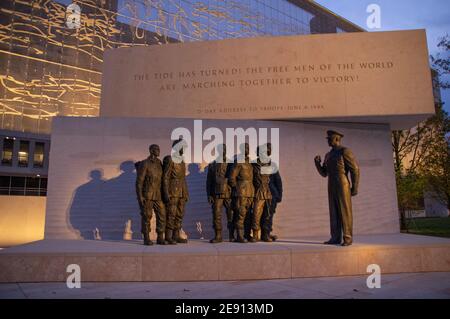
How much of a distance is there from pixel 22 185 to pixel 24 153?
10.2 feet

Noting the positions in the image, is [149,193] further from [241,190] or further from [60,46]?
[60,46]

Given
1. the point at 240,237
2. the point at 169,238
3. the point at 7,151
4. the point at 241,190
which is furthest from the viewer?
the point at 7,151

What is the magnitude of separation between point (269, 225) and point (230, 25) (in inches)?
1542

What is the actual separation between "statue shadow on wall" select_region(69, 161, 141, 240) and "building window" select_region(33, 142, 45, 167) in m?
27.1

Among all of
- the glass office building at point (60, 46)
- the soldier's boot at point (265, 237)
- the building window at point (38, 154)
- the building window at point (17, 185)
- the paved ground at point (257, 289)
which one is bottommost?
the paved ground at point (257, 289)

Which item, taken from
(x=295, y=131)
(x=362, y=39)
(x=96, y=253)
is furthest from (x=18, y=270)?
(x=362, y=39)

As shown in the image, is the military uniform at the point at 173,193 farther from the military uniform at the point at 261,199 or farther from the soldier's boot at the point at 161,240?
the military uniform at the point at 261,199

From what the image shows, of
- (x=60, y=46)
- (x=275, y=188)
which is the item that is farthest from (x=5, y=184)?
(x=275, y=188)

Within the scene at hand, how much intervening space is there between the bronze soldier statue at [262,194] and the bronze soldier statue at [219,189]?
61cm

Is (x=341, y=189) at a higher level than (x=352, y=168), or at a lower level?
lower

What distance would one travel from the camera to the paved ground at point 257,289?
4.57 meters

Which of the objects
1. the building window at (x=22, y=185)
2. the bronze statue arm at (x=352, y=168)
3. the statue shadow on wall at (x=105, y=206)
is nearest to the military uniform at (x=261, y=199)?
the bronze statue arm at (x=352, y=168)

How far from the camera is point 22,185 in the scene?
104ft

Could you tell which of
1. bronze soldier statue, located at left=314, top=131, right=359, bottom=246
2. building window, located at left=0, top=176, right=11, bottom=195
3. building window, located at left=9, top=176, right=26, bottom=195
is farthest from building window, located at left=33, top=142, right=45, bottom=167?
bronze soldier statue, located at left=314, top=131, right=359, bottom=246
